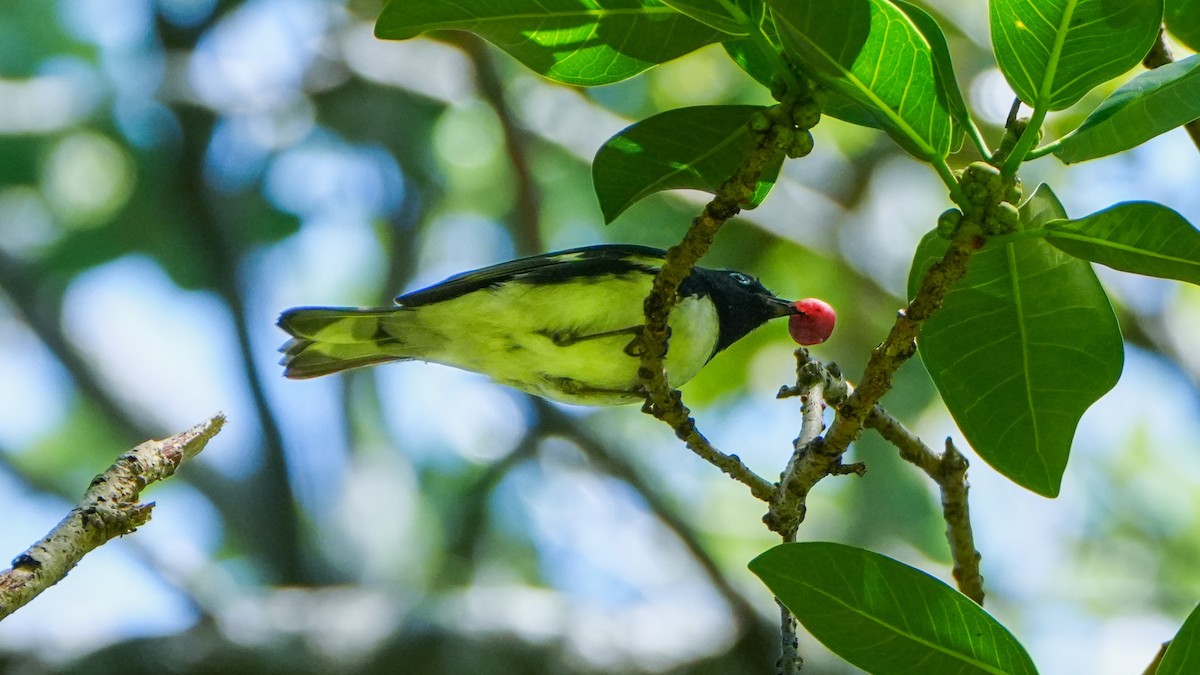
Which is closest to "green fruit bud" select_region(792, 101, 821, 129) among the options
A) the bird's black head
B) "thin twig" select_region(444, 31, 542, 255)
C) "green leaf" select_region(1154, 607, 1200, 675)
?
"green leaf" select_region(1154, 607, 1200, 675)

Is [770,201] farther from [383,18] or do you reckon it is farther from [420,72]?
[383,18]

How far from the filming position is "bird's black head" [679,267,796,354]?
14.2 ft

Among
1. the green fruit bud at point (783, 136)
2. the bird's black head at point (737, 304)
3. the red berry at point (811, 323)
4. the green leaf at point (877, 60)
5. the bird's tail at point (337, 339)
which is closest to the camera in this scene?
the green leaf at point (877, 60)

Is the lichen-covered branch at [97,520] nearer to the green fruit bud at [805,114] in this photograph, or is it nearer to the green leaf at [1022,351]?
the green fruit bud at [805,114]

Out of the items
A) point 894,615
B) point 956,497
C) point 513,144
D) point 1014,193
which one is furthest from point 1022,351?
point 513,144

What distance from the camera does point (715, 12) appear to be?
2.03m

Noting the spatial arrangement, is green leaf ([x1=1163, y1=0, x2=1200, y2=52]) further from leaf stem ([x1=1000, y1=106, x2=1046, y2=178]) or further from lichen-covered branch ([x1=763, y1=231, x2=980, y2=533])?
lichen-covered branch ([x1=763, y1=231, x2=980, y2=533])

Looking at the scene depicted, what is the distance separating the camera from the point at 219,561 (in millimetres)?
7098

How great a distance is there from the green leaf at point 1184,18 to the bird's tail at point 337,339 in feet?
9.03

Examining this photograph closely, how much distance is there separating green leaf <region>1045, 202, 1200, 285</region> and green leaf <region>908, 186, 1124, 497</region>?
0.22 metres

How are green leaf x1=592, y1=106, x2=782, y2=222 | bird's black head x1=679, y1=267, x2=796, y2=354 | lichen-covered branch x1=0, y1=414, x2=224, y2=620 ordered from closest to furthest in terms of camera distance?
lichen-covered branch x1=0, y1=414, x2=224, y2=620
green leaf x1=592, y1=106, x2=782, y2=222
bird's black head x1=679, y1=267, x2=796, y2=354

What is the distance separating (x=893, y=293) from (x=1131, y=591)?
9.63 feet

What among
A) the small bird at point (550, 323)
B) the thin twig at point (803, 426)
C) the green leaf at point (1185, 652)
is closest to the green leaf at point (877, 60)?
the thin twig at point (803, 426)

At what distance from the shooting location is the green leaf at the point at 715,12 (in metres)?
2.01
